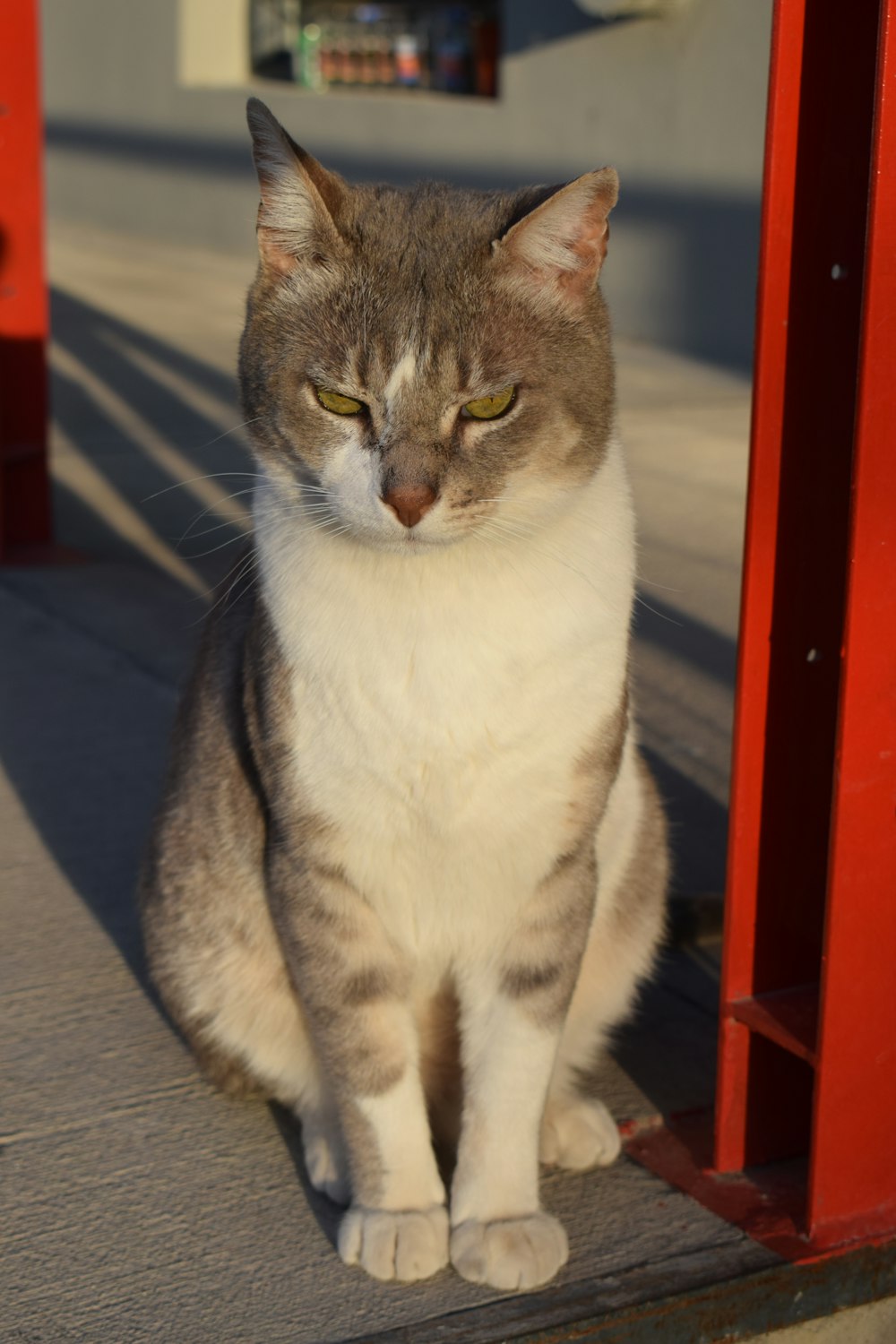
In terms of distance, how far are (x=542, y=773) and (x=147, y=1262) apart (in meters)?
0.90

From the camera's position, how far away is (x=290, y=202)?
229 cm

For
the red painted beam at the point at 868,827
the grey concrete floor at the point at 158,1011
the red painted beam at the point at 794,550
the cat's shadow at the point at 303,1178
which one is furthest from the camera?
the cat's shadow at the point at 303,1178

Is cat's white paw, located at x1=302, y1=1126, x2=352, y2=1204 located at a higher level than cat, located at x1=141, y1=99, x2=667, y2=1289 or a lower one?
lower

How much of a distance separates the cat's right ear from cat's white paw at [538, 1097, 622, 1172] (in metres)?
1.38

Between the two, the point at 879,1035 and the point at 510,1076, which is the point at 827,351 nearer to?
the point at 879,1035

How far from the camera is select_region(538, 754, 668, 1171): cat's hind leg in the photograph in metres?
2.59

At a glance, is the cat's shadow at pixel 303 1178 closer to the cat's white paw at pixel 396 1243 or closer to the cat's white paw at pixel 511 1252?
the cat's white paw at pixel 396 1243

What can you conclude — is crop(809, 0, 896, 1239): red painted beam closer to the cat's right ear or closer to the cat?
the cat

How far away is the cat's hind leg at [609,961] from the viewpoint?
102 inches

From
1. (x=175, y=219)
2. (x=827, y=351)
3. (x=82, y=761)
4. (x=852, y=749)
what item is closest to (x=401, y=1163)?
(x=852, y=749)

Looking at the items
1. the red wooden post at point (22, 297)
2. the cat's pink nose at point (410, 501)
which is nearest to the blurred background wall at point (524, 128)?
the red wooden post at point (22, 297)

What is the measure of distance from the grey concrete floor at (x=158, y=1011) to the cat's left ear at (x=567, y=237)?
3.56 feet

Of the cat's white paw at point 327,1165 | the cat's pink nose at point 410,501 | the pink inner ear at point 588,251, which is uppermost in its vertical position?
the pink inner ear at point 588,251

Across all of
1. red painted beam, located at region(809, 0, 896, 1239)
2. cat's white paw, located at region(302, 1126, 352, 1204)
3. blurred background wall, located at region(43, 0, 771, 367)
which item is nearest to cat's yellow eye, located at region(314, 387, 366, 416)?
red painted beam, located at region(809, 0, 896, 1239)
